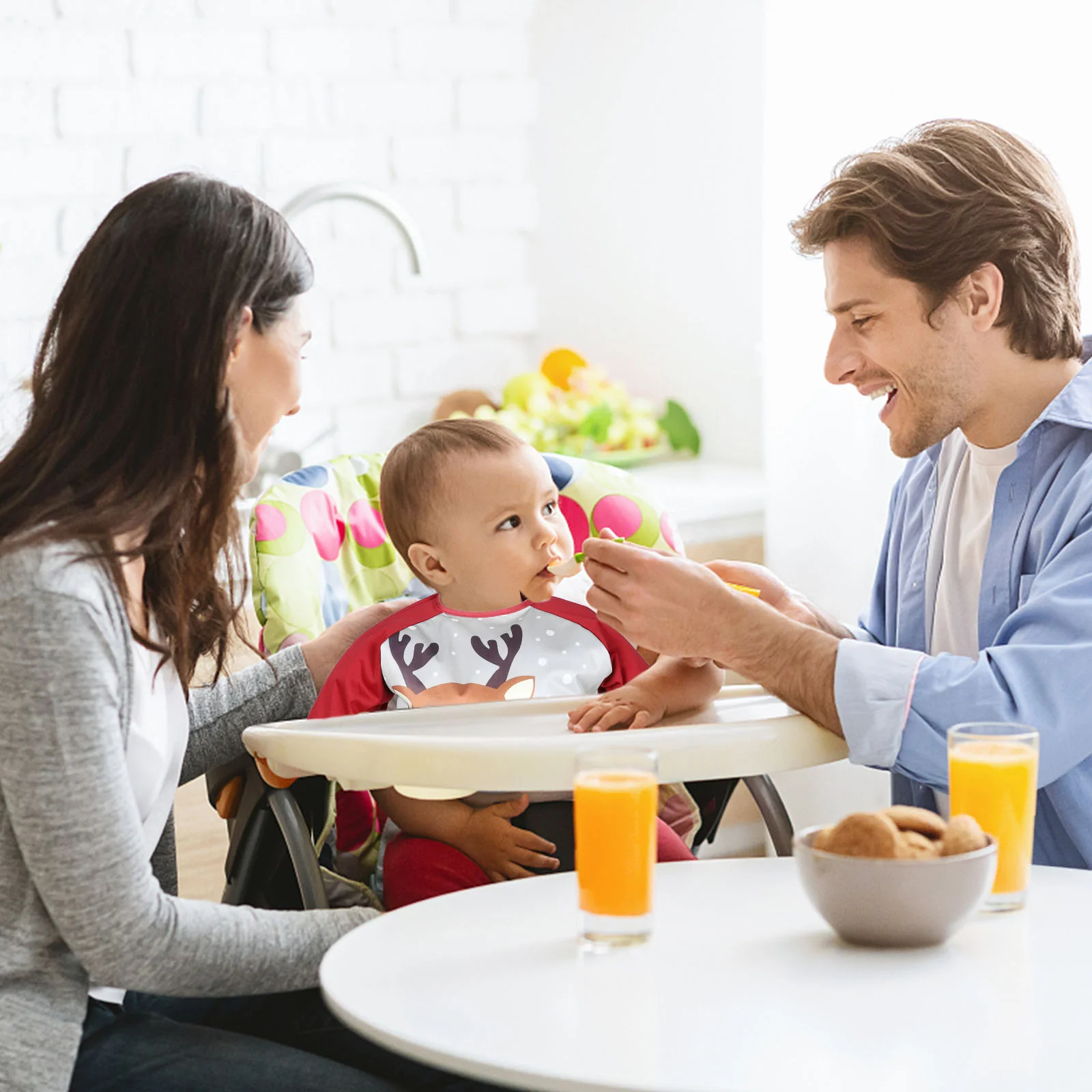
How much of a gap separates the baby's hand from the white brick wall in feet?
5.29

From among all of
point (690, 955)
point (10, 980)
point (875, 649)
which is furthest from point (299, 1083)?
point (875, 649)

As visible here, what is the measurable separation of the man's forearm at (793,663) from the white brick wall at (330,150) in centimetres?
171

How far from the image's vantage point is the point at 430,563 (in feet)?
6.27

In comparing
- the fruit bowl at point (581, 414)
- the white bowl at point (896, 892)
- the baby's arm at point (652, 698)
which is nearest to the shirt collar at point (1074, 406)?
the baby's arm at point (652, 698)

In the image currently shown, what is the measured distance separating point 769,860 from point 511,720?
0.37 meters

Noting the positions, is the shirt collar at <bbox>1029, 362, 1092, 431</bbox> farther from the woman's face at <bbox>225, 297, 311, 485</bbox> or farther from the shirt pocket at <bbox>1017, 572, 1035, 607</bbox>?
the woman's face at <bbox>225, 297, 311, 485</bbox>

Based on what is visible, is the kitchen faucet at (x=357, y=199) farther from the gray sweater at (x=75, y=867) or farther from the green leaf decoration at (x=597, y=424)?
the gray sweater at (x=75, y=867)

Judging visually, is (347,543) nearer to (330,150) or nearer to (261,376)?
(261,376)

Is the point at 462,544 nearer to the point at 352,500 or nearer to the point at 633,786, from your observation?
the point at 352,500

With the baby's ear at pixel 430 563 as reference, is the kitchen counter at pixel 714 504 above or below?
below

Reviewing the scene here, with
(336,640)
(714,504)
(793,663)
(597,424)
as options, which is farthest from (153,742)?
(597,424)

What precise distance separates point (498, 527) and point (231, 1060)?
72cm

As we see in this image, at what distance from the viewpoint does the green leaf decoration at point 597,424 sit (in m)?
3.33

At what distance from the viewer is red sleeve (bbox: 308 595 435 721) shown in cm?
183
